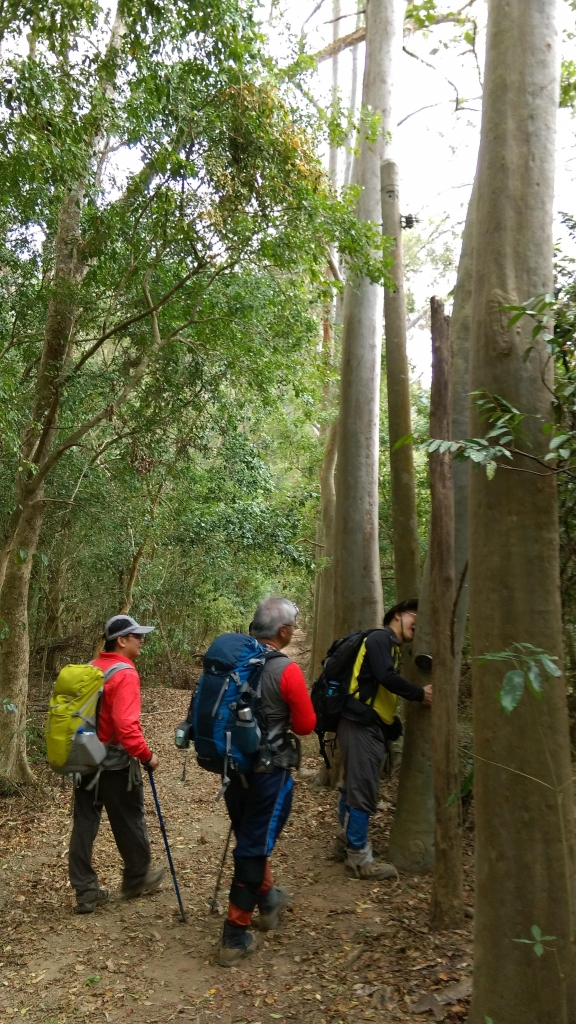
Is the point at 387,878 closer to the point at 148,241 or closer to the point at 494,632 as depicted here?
the point at 494,632

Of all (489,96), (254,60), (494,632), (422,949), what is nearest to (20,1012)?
(422,949)

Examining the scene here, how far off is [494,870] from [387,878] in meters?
2.19

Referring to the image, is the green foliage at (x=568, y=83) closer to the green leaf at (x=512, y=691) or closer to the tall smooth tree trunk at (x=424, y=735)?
the tall smooth tree trunk at (x=424, y=735)

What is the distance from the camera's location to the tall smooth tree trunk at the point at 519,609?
2.74 metres

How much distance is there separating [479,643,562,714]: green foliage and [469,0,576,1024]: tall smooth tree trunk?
0.05 m

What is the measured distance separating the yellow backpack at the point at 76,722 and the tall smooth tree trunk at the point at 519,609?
8.51 feet

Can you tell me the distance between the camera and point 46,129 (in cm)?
638

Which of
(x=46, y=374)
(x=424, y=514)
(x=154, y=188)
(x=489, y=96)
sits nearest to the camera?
(x=489, y=96)

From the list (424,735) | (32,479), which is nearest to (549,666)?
(424,735)

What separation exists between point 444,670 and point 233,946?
1929mm

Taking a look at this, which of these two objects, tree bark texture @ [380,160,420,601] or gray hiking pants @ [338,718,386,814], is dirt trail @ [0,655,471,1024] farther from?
tree bark texture @ [380,160,420,601]

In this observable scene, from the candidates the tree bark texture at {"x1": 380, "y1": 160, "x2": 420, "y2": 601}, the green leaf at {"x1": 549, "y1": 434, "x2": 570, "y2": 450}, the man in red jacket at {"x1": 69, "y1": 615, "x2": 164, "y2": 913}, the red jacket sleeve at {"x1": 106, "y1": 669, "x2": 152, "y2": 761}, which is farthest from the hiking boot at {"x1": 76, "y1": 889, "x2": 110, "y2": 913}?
the green leaf at {"x1": 549, "y1": 434, "x2": 570, "y2": 450}

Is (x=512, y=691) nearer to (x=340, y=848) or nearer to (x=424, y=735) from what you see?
(x=424, y=735)

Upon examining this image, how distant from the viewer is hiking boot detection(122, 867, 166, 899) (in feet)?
16.4
